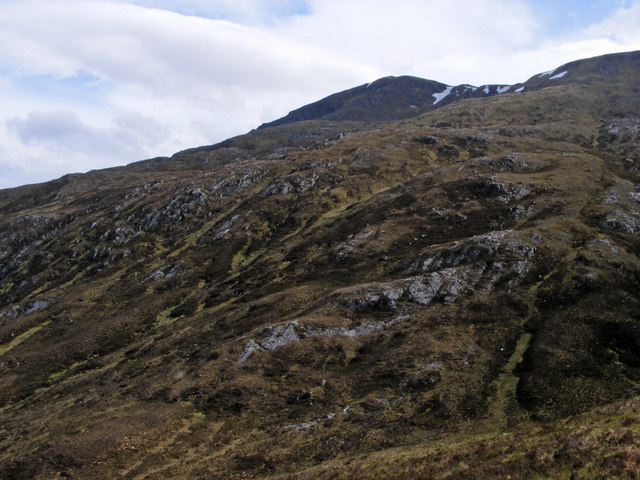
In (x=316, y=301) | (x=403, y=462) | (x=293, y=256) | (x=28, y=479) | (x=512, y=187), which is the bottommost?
(x=28, y=479)

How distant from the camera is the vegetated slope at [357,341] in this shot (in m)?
26.2

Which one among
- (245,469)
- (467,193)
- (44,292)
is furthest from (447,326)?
(44,292)

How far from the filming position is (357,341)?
4356 cm

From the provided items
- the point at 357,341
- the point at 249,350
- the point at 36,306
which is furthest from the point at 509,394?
the point at 36,306

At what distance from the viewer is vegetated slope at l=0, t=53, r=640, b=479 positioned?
85.9ft

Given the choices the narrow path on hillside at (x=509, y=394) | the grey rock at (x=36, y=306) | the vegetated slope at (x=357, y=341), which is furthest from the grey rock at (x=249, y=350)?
the grey rock at (x=36, y=306)

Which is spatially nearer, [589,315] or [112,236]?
[589,315]

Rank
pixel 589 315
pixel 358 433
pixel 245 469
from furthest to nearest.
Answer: pixel 589 315
pixel 358 433
pixel 245 469

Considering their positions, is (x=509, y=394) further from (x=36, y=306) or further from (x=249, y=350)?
(x=36, y=306)

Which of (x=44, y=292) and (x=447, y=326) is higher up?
(x=44, y=292)

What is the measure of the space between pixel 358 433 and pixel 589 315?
2856 cm

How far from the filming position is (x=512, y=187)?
77.3 meters

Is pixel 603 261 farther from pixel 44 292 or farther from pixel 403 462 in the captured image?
pixel 44 292

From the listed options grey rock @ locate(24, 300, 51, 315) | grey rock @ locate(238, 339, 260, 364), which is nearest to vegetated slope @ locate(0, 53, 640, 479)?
grey rock @ locate(238, 339, 260, 364)
